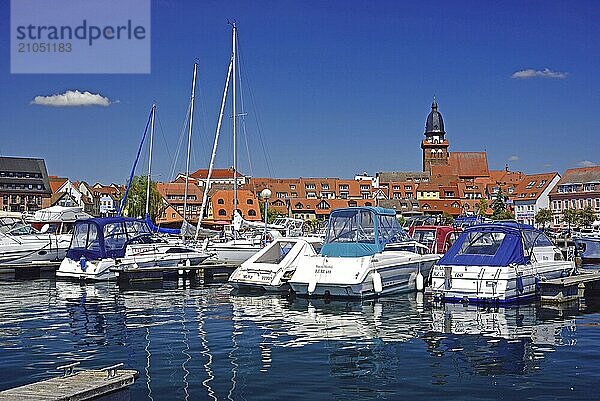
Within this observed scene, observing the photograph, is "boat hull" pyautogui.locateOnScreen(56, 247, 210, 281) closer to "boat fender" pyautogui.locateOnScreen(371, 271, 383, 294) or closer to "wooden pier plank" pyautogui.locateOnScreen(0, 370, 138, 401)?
"boat fender" pyautogui.locateOnScreen(371, 271, 383, 294)

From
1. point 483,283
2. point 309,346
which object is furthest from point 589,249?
point 309,346

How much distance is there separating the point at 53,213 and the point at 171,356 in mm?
43122

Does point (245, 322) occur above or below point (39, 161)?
below

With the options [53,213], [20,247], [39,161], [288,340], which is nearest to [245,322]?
[288,340]

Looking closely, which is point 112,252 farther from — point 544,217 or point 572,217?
point 544,217

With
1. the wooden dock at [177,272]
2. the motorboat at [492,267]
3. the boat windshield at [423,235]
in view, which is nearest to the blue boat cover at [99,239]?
the wooden dock at [177,272]

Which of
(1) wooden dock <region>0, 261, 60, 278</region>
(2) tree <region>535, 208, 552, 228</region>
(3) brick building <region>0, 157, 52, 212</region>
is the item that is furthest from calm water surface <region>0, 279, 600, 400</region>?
(3) brick building <region>0, 157, 52, 212</region>

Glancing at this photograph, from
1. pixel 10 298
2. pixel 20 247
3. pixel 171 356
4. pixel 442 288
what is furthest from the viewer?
pixel 20 247

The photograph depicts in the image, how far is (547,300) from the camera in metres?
24.8

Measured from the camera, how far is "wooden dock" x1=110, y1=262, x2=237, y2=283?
109 ft

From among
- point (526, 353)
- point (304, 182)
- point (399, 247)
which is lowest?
point (526, 353)

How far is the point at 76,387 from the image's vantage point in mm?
8945

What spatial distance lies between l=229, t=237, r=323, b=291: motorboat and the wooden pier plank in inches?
701

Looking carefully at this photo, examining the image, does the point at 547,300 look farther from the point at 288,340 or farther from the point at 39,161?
the point at 39,161
